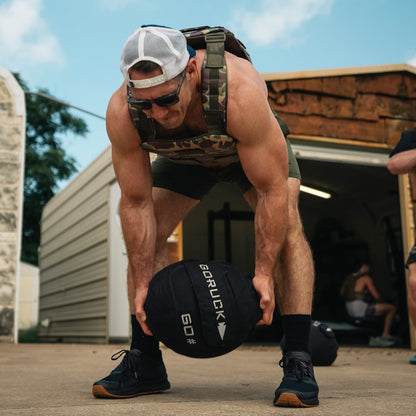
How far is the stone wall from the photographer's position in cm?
742

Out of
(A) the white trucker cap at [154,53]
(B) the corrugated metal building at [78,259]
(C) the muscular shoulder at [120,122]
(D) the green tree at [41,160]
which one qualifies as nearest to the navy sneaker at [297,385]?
(C) the muscular shoulder at [120,122]

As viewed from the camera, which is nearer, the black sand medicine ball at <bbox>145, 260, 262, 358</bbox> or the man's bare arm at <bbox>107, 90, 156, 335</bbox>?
the black sand medicine ball at <bbox>145, 260, 262, 358</bbox>

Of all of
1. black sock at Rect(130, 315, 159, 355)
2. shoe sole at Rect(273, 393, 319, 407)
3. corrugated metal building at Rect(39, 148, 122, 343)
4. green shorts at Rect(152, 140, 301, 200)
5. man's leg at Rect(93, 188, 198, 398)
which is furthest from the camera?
corrugated metal building at Rect(39, 148, 122, 343)

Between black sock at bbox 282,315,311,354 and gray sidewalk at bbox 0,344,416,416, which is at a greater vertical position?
black sock at bbox 282,315,311,354

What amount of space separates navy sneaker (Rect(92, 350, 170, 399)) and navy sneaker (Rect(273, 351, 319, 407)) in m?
0.54

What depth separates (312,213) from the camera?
13516mm

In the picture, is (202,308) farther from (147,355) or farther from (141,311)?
(147,355)

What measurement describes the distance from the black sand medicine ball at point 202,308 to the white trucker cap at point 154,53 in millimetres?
653

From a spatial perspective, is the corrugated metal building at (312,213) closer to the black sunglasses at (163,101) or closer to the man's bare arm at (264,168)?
the man's bare arm at (264,168)

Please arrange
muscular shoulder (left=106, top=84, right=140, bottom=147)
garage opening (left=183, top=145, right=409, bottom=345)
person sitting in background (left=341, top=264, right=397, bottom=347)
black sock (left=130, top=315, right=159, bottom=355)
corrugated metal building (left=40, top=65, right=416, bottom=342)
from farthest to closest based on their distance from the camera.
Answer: garage opening (left=183, top=145, right=409, bottom=345) < person sitting in background (left=341, top=264, right=397, bottom=347) < corrugated metal building (left=40, top=65, right=416, bottom=342) < black sock (left=130, top=315, right=159, bottom=355) < muscular shoulder (left=106, top=84, right=140, bottom=147)

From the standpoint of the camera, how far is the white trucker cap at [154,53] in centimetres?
188

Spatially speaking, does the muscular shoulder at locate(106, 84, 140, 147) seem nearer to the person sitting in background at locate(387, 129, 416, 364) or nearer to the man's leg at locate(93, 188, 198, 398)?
the man's leg at locate(93, 188, 198, 398)

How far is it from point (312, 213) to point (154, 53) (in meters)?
12.0

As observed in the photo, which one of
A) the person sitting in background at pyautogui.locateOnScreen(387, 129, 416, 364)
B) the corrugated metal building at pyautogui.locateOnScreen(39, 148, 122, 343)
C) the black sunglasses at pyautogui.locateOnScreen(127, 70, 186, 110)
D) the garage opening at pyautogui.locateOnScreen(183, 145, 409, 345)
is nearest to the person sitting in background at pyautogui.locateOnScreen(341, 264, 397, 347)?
the garage opening at pyautogui.locateOnScreen(183, 145, 409, 345)
